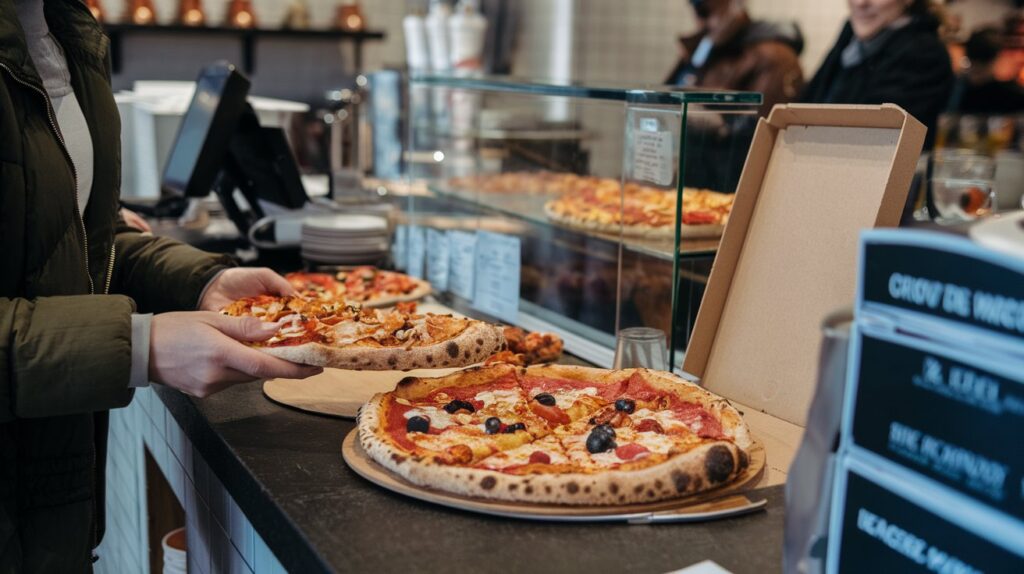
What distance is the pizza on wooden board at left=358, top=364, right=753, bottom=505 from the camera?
1329mm

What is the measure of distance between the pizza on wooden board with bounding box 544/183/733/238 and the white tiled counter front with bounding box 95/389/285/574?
932 mm

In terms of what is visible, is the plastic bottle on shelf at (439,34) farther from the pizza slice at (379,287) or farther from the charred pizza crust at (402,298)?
the charred pizza crust at (402,298)

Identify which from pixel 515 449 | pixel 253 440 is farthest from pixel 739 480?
pixel 253 440

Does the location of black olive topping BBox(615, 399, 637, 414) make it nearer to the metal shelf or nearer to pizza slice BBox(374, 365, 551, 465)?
pizza slice BBox(374, 365, 551, 465)

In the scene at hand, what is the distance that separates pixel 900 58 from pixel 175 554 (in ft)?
10.3

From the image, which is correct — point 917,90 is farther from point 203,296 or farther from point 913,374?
point 913,374

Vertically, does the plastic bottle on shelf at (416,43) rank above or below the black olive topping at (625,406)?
above

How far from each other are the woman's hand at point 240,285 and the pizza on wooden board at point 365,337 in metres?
0.09

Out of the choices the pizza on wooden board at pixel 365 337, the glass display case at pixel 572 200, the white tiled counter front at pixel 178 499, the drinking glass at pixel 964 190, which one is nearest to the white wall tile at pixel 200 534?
the white tiled counter front at pixel 178 499

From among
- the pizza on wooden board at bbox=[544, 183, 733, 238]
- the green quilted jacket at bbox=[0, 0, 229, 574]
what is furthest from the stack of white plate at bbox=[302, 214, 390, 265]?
the green quilted jacket at bbox=[0, 0, 229, 574]

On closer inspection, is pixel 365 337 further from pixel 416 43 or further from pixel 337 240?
pixel 416 43

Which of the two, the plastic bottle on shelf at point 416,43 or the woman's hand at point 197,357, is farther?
the plastic bottle on shelf at point 416,43

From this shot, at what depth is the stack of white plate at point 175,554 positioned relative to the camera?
7.71 feet

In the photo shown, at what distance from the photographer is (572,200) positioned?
2.77m
